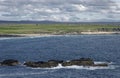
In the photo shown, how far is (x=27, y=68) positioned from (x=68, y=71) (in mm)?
11369

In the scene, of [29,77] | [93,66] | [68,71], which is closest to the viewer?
[29,77]

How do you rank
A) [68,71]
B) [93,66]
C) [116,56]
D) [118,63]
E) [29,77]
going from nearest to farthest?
1. [29,77]
2. [68,71]
3. [93,66]
4. [118,63]
5. [116,56]

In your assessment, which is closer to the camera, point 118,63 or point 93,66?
point 93,66

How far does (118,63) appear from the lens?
11612 centimetres

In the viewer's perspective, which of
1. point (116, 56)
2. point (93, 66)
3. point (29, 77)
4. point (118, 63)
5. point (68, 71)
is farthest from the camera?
point (116, 56)

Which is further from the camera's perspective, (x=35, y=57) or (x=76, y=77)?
(x=35, y=57)

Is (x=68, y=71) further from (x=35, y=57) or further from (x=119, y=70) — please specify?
(x=35, y=57)

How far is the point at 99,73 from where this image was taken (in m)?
97.9

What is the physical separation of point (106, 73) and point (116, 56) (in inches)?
1501

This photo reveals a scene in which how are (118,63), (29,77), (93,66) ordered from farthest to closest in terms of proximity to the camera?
1. (118,63)
2. (93,66)
3. (29,77)

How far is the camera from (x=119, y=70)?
336 ft

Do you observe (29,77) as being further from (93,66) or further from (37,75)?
(93,66)

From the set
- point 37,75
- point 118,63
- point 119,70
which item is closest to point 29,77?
point 37,75

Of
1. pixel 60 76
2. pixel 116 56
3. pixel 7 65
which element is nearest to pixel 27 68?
pixel 7 65
